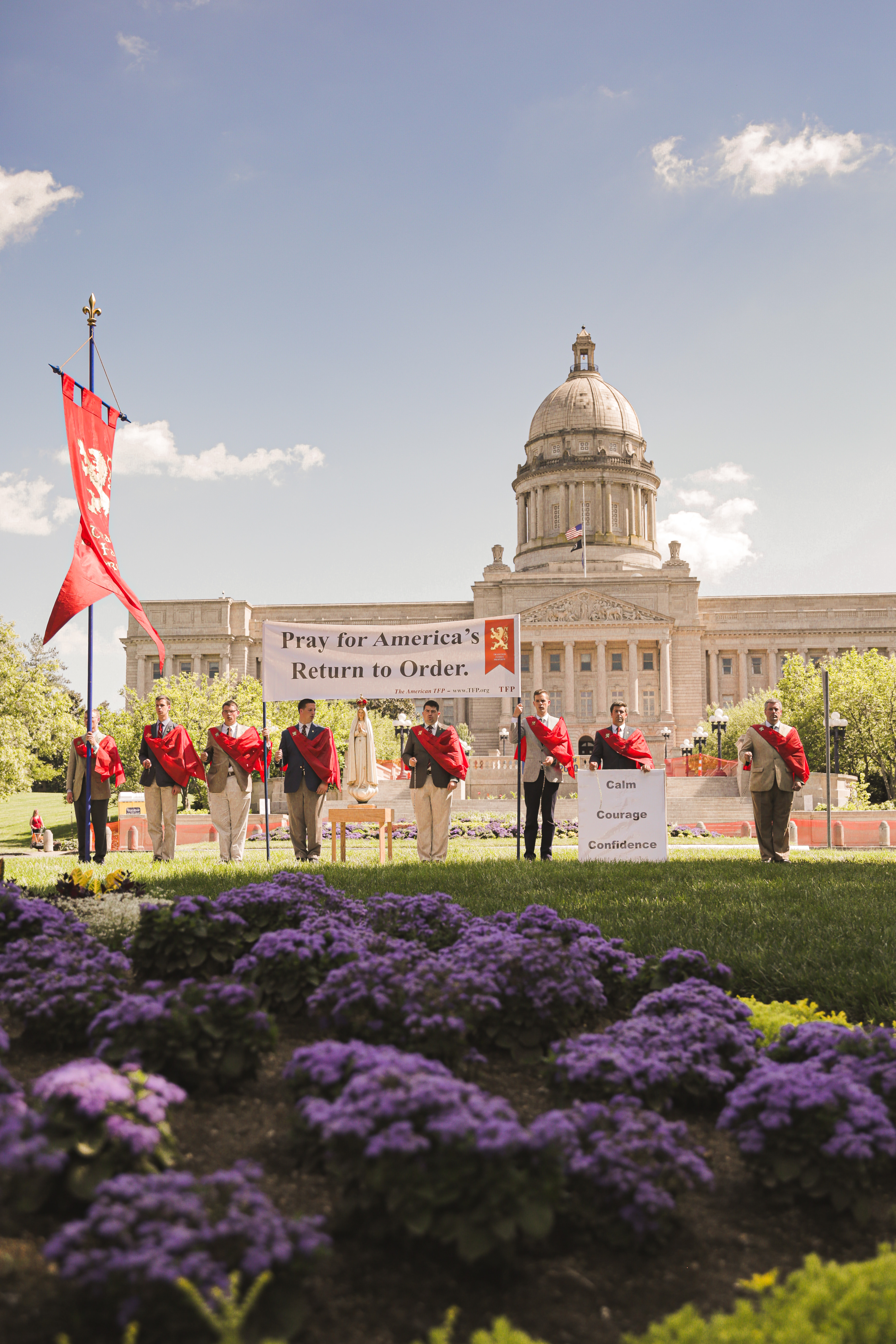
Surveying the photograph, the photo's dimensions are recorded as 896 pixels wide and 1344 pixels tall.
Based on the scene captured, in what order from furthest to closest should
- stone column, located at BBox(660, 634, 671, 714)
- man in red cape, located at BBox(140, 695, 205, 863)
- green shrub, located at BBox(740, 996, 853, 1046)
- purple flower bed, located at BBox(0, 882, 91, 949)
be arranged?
stone column, located at BBox(660, 634, 671, 714), man in red cape, located at BBox(140, 695, 205, 863), purple flower bed, located at BBox(0, 882, 91, 949), green shrub, located at BBox(740, 996, 853, 1046)

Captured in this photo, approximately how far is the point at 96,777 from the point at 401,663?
477 cm

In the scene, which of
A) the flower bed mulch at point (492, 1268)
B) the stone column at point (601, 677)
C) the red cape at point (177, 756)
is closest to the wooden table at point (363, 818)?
the red cape at point (177, 756)

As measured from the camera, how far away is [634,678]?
293ft

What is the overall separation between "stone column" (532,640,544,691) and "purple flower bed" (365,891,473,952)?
83191 mm

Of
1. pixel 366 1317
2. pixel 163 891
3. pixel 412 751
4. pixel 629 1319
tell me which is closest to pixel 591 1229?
pixel 629 1319

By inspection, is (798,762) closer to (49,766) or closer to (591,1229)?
(591,1229)

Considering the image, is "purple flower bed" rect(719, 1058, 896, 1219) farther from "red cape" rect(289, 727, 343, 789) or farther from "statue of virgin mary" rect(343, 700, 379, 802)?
"statue of virgin mary" rect(343, 700, 379, 802)

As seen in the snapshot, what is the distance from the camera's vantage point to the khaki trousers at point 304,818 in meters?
13.8

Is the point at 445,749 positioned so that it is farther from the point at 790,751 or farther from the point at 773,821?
the point at 790,751

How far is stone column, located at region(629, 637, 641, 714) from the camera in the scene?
8931 centimetres

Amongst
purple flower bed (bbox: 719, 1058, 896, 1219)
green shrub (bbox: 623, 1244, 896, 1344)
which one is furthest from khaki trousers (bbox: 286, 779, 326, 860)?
green shrub (bbox: 623, 1244, 896, 1344)

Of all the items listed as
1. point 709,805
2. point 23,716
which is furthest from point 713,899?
point 23,716

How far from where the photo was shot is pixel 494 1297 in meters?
3.05

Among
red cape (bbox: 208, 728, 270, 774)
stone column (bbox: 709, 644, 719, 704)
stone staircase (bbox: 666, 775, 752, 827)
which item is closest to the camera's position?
red cape (bbox: 208, 728, 270, 774)
